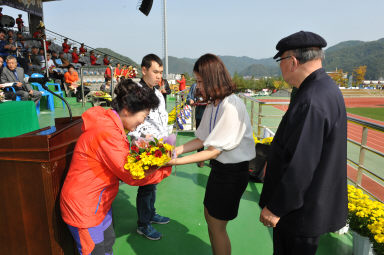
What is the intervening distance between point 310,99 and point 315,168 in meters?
0.34

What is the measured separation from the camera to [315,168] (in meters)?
1.19

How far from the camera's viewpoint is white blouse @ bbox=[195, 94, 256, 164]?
160 centimetres

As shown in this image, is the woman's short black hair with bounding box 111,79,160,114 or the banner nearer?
the woman's short black hair with bounding box 111,79,160,114

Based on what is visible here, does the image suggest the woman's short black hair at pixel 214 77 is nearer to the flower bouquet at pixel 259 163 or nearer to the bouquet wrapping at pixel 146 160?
the bouquet wrapping at pixel 146 160

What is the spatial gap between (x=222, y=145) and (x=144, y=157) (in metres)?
0.54

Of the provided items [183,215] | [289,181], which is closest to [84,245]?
[289,181]

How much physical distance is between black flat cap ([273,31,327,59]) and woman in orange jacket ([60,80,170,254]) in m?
0.84

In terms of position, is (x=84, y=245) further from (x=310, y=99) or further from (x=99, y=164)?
(x=310, y=99)

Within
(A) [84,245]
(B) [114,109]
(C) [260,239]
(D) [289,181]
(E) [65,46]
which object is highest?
(E) [65,46]

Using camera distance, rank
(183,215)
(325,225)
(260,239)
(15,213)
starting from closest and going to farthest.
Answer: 1. (325,225)
2. (15,213)
3. (260,239)
4. (183,215)

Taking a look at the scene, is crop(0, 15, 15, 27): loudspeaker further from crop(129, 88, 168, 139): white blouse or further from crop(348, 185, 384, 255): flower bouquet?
crop(348, 185, 384, 255): flower bouquet

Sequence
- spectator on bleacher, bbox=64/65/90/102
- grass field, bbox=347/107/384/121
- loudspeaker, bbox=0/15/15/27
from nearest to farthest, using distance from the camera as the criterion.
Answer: spectator on bleacher, bbox=64/65/90/102, loudspeaker, bbox=0/15/15/27, grass field, bbox=347/107/384/121

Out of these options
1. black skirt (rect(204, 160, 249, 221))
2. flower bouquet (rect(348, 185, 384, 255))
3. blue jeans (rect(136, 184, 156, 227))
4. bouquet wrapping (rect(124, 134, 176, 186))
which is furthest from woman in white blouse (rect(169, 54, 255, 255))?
flower bouquet (rect(348, 185, 384, 255))

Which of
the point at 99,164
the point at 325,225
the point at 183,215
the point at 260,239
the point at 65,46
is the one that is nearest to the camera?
the point at 325,225
